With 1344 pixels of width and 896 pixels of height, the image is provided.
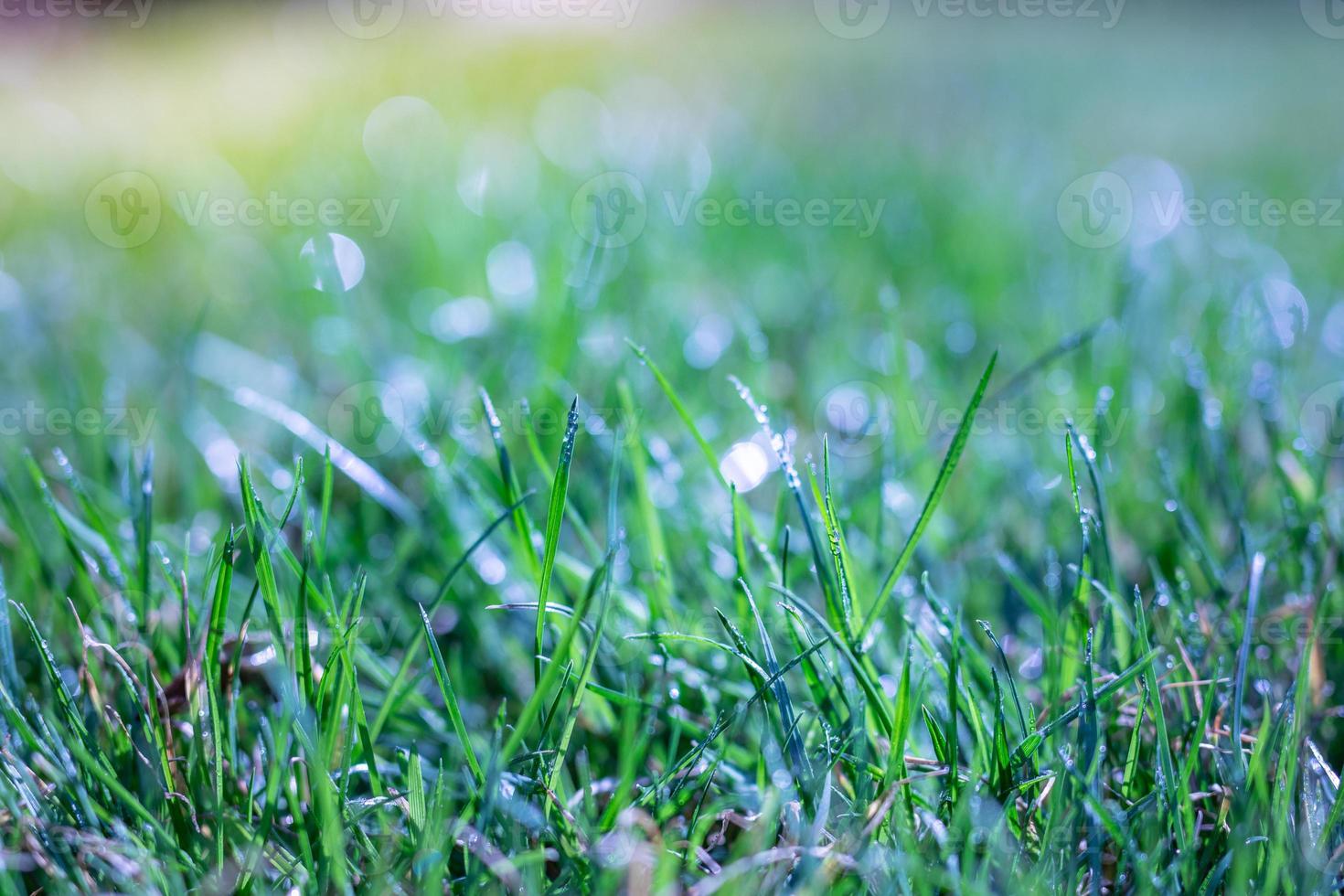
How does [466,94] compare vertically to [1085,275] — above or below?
above

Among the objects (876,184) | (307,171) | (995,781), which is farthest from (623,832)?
(307,171)

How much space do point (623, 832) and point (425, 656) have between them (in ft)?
1.15

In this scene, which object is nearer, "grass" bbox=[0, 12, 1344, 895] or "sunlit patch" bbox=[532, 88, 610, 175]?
"grass" bbox=[0, 12, 1344, 895]

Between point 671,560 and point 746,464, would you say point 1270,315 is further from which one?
point 671,560

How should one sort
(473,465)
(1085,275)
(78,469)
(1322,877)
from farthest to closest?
1. (1085,275)
2. (78,469)
3. (473,465)
4. (1322,877)

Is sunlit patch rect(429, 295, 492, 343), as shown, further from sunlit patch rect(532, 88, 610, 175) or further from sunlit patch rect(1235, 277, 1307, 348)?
sunlit patch rect(1235, 277, 1307, 348)

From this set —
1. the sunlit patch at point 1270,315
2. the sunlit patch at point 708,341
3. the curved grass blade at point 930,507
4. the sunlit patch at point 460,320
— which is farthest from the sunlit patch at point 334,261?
the sunlit patch at point 1270,315

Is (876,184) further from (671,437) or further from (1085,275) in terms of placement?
(671,437)

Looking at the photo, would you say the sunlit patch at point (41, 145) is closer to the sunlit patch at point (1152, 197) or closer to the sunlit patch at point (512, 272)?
the sunlit patch at point (512, 272)

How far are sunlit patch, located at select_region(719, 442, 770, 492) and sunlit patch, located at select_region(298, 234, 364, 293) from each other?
0.70 m

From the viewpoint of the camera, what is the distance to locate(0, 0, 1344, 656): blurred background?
109 cm

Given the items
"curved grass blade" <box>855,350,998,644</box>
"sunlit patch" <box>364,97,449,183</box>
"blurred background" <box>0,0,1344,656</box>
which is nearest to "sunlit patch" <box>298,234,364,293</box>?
"blurred background" <box>0,0,1344,656</box>

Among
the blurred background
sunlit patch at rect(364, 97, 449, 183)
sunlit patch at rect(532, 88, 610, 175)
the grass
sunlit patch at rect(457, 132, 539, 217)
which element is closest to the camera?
the grass

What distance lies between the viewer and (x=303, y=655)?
2.13 feet
